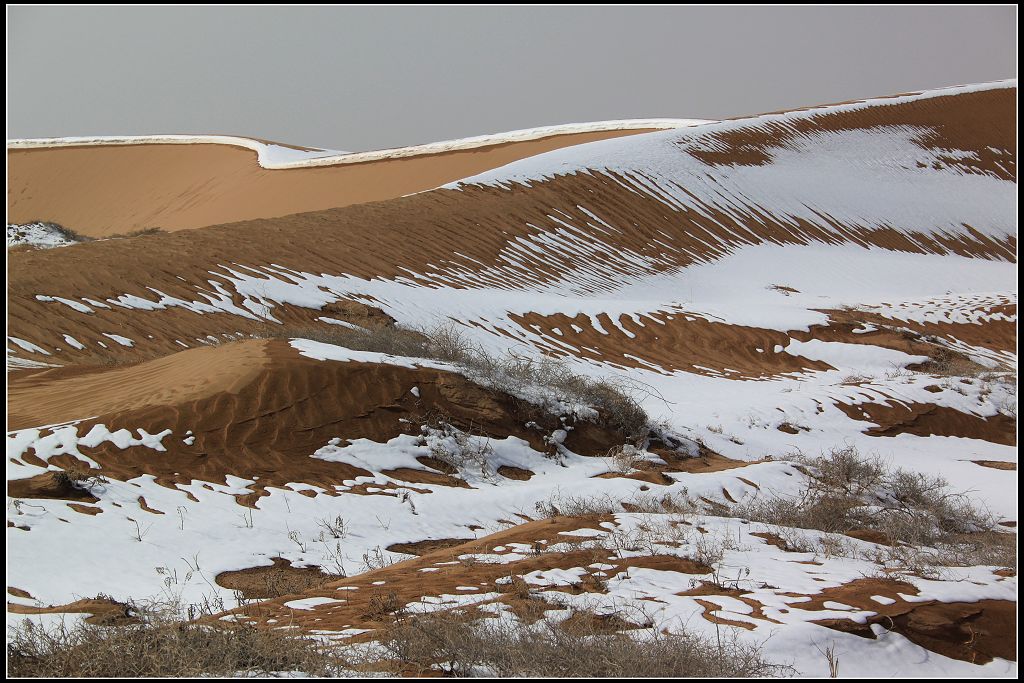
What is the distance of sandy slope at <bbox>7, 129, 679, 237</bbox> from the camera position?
35.7 metres

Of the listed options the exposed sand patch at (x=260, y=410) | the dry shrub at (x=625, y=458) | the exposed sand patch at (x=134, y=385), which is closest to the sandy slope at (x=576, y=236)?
the exposed sand patch at (x=134, y=385)

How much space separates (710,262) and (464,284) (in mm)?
8113

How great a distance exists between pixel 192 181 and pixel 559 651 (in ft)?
141

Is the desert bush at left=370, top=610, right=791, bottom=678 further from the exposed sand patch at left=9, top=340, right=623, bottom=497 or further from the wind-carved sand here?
the exposed sand patch at left=9, top=340, right=623, bottom=497

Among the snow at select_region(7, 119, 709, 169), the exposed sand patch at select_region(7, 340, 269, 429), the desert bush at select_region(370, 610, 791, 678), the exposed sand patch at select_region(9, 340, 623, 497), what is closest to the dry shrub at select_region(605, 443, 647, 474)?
the exposed sand patch at select_region(9, 340, 623, 497)

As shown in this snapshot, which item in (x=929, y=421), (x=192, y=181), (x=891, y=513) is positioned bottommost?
(x=929, y=421)

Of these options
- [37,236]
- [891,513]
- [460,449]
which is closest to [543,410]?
[460,449]

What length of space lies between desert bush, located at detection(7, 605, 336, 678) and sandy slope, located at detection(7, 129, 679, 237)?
30.7 m

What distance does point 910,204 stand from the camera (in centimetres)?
3145

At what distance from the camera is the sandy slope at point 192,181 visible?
117ft

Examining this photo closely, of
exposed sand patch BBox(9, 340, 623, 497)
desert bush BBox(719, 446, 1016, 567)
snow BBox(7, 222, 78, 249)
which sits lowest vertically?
desert bush BBox(719, 446, 1016, 567)

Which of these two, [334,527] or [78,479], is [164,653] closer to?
[334,527]

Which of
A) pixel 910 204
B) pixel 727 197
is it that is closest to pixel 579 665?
pixel 727 197

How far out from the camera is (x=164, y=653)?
11.7ft
